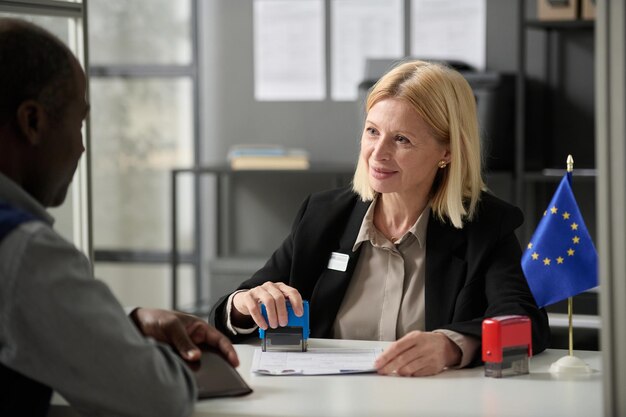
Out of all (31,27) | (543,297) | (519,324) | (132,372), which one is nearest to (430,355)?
(519,324)

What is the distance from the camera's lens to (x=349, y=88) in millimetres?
4816

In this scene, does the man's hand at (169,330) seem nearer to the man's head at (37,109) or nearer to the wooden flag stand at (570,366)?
the man's head at (37,109)

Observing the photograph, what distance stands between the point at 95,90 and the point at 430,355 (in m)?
3.77

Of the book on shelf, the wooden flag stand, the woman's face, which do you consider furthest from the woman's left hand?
the book on shelf

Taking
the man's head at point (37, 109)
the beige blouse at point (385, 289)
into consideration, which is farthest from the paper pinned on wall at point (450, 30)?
the man's head at point (37, 109)

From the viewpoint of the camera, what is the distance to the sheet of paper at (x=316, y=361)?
65.4 inches

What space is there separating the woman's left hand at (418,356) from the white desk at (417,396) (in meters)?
0.02

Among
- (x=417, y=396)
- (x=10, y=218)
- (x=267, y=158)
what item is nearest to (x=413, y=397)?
(x=417, y=396)

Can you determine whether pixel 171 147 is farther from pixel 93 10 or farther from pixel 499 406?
pixel 499 406

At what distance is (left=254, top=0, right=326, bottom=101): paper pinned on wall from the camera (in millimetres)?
4816

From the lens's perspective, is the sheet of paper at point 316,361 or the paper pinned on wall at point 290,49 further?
the paper pinned on wall at point 290,49

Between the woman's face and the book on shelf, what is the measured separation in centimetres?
229

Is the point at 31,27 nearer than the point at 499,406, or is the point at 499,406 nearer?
the point at 31,27

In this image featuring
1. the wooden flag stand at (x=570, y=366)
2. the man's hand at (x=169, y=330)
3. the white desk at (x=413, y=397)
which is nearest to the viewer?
the white desk at (x=413, y=397)
